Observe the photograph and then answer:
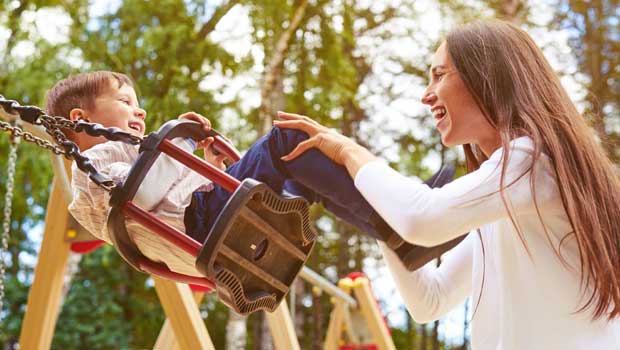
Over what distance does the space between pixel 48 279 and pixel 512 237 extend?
2031 millimetres

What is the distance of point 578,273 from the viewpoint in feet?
4.38

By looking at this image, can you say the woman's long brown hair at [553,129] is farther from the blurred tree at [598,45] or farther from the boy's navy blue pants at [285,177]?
the blurred tree at [598,45]

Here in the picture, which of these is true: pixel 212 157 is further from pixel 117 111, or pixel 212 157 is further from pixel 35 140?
pixel 35 140

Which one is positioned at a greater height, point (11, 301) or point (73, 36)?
point (73, 36)

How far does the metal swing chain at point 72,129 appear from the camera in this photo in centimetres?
147

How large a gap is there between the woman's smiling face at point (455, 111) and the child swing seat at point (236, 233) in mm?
321

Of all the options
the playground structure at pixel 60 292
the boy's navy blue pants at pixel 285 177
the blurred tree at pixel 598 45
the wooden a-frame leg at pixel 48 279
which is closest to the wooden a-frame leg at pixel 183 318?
the playground structure at pixel 60 292

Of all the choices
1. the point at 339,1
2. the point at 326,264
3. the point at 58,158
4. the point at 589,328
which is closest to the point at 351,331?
the point at 58,158

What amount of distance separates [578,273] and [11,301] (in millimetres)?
8850

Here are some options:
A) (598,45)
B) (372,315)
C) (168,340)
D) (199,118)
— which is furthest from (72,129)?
(598,45)

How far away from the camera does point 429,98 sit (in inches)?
59.1

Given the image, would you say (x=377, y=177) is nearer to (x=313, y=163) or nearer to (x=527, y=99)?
(x=527, y=99)

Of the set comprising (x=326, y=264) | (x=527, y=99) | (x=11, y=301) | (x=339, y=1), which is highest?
(x=527, y=99)

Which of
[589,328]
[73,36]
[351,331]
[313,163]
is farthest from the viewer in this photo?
[73,36]
